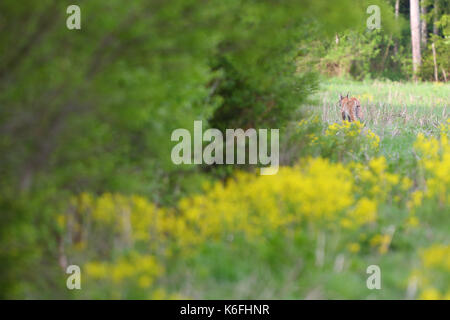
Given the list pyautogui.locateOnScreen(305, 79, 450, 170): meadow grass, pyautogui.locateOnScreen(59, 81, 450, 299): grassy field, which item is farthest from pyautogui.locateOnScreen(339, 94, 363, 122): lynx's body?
pyautogui.locateOnScreen(59, 81, 450, 299): grassy field

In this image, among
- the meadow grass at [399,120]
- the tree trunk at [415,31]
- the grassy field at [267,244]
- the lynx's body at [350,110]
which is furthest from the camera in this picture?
the tree trunk at [415,31]

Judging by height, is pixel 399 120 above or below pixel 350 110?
below

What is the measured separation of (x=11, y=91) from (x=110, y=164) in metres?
0.86

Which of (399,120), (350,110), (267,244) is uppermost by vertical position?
(350,110)

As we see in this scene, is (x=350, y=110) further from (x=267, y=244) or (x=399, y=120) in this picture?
(x=267, y=244)

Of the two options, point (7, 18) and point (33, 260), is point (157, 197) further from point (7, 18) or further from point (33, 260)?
point (7, 18)

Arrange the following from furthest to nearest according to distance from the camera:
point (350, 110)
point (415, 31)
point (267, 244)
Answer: point (415, 31), point (350, 110), point (267, 244)

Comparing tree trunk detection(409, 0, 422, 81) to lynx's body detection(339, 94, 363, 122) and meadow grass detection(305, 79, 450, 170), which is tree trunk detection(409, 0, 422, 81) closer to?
meadow grass detection(305, 79, 450, 170)

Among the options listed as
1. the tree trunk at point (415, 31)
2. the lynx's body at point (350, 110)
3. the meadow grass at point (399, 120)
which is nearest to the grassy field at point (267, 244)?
the meadow grass at point (399, 120)

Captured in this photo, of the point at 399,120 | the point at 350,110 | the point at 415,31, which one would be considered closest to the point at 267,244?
the point at 350,110

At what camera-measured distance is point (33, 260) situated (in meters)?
3.74

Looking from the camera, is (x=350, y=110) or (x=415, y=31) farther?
(x=415, y=31)

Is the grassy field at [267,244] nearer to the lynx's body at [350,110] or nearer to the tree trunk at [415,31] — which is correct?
the lynx's body at [350,110]
